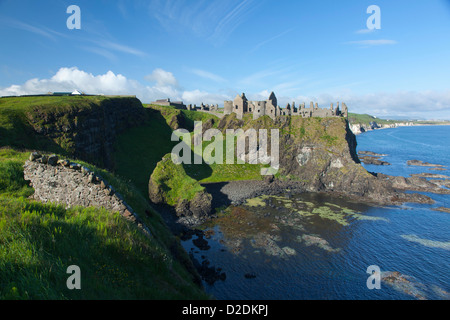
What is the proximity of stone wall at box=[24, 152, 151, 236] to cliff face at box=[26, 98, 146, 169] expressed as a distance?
1423 inches

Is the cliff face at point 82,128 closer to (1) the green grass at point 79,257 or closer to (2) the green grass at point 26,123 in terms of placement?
(2) the green grass at point 26,123

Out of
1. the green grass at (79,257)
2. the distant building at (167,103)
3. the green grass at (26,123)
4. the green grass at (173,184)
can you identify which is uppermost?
the distant building at (167,103)

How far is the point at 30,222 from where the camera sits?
8.77m

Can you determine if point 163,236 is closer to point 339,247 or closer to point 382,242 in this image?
point 339,247

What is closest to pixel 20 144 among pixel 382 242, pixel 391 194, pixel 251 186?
pixel 251 186

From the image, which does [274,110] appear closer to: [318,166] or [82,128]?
[318,166]

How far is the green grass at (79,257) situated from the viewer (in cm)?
658

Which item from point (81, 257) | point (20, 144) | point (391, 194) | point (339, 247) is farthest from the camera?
point (391, 194)

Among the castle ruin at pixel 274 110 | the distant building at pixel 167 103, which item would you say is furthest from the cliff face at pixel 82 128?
the castle ruin at pixel 274 110

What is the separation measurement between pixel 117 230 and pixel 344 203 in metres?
61.8
